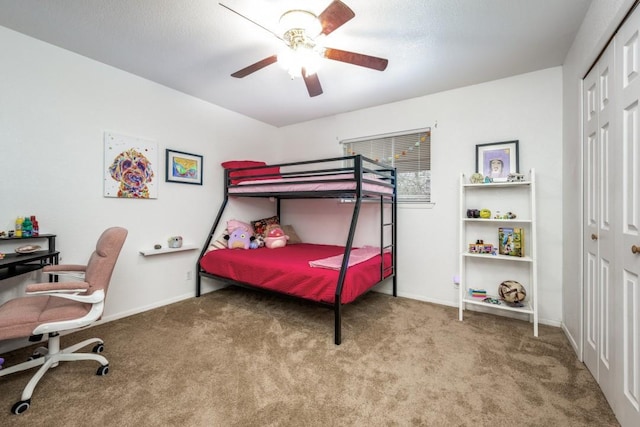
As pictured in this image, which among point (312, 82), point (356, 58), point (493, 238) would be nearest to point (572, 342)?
point (493, 238)

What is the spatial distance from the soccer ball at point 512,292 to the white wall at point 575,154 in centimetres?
32

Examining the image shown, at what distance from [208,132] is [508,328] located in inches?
158

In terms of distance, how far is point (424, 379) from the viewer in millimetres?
1736

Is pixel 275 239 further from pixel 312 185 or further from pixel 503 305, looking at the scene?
pixel 503 305

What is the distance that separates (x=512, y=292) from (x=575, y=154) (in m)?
1.31

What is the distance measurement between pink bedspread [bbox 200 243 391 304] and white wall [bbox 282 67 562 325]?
52 cm

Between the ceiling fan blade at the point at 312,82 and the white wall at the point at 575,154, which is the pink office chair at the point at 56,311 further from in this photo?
the white wall at the point at 575,154

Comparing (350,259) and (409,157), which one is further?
(409,157)

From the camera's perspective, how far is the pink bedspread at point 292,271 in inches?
91.4

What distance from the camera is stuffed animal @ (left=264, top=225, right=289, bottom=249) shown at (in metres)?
3.64

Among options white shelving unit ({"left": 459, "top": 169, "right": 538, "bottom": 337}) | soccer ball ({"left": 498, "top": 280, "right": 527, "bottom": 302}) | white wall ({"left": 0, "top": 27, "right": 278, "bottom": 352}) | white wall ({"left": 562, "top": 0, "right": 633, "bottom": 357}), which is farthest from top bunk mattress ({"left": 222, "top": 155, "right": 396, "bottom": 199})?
white wall ({"left": 562, "top": 0, "right": 633, "bottom": 357})

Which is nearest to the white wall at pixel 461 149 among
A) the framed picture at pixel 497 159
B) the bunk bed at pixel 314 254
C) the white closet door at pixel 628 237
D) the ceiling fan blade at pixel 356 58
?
the framed picture at pixel 497 159

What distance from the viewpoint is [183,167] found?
10.6 ft

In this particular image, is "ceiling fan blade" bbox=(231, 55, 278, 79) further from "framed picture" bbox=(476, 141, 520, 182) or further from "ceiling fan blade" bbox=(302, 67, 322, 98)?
"framed picture" bbox=(476, 141, 520, 182)
